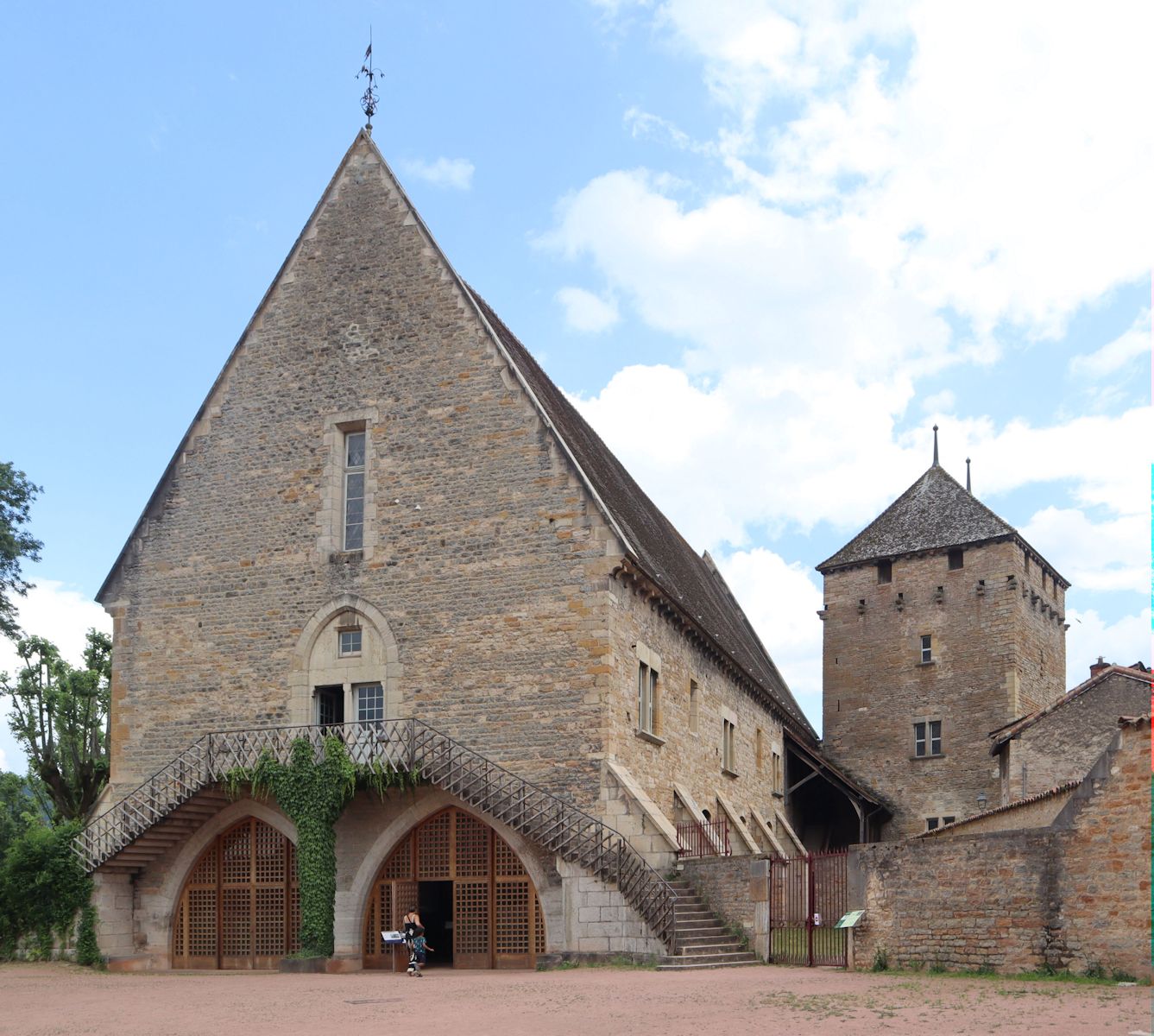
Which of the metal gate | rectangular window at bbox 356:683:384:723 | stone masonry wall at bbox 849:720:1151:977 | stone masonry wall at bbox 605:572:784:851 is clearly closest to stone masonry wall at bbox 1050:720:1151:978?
stone masonry wall at bbox 849:720:1151:977

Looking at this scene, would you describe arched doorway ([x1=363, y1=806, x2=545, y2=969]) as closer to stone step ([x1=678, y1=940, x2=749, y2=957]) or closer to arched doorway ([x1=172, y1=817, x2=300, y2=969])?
arched doorway ([x1=172, y1=817, x2=300, y2=969])

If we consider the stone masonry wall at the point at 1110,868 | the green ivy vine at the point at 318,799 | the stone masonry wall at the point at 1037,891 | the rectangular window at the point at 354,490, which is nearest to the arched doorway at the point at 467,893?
the green ivy vine at the point at 318,799

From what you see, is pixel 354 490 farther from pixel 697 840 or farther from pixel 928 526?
pixel 928 526

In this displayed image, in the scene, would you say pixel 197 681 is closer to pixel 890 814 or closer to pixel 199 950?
pixel 199 950

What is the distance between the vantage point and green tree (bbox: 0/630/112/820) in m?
29.4

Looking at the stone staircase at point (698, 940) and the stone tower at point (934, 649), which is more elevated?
the stone tower at point (934, 649)

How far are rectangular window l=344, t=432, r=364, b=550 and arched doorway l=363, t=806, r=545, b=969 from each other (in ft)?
17.2

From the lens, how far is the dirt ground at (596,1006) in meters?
12.9

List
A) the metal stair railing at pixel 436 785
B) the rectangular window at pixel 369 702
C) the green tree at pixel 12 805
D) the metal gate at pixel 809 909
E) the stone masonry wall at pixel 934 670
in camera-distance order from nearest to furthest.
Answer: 1. the metal gate at pixel 809 909
2. the metal stair railing at pixel 436 785
3. the rectangular window at pixel 369 702
4. the stone masonry wall at pixel 934 670
5. the green tree at pixel 12 805

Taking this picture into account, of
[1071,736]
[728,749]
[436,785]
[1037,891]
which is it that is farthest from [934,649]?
[1037,891]

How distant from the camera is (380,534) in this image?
25.2m

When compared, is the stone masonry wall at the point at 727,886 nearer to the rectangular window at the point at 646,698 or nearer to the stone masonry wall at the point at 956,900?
the stone masonry wall at the point at 956,900

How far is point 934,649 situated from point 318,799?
23.8 m

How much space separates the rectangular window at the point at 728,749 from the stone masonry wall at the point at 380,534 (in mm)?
7926
